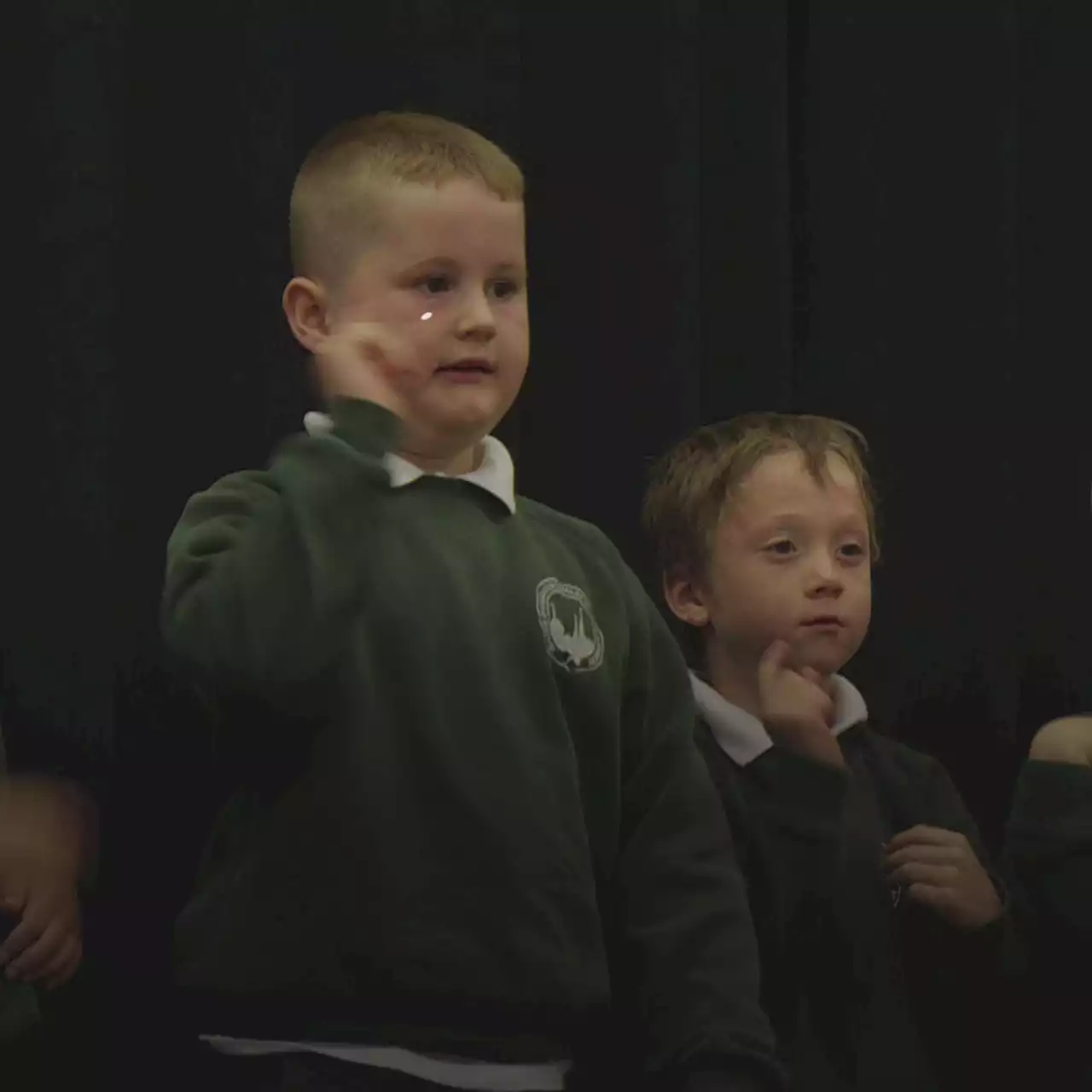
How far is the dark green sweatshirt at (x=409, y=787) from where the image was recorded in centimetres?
97

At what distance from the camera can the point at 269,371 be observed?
115 cm

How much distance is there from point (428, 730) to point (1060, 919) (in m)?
0.60

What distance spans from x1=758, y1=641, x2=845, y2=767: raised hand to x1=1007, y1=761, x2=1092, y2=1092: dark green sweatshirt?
193mm

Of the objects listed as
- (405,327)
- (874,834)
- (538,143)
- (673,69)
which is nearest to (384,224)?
(405,327)

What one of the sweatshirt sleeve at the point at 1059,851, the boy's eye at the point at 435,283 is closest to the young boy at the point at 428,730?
the boy's eye at the point at 435,283

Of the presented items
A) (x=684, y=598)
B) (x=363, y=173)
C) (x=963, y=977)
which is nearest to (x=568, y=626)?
(x=684, y=598)

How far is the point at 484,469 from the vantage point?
3.59 ft

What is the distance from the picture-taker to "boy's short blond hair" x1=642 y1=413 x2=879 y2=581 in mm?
1262

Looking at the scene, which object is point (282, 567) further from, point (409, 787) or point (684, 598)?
point (684, 598)

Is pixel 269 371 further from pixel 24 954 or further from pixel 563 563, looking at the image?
pixel 24 954

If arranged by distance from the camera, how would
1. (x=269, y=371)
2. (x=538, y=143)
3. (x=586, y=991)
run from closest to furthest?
1. (x=586, y=991)
2. (x=269, y=371)
3. (x=538, y=143)

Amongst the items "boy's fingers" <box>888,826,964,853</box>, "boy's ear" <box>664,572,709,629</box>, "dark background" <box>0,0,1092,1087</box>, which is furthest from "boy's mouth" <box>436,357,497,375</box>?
"boy's fingers" <box>888,826,964,853</box>

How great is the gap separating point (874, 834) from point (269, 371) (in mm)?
572

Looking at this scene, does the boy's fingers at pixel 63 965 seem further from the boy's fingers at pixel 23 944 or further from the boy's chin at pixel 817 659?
the boy's chin at pixel 817 659
